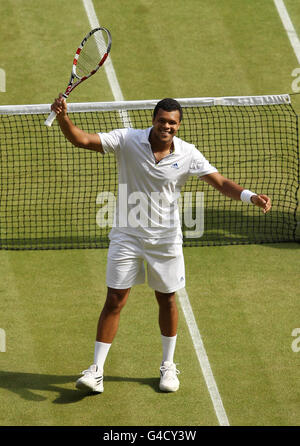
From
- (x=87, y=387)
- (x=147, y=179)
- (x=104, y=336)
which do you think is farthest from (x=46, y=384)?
(x=147, y=179)

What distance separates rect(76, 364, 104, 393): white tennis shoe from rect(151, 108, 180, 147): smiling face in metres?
2.31

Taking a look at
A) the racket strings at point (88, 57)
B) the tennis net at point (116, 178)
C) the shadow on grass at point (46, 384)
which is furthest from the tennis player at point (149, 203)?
the tennis net at point (116, 178)

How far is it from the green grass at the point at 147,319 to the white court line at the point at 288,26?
458 millimetres

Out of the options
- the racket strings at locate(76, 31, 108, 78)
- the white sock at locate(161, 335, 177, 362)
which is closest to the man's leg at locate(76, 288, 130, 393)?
the white sock at locate(161, 335, 177, 362)

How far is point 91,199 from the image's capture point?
1241 centimetres

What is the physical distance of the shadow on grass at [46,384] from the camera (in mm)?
8414

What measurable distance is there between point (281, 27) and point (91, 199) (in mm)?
6392

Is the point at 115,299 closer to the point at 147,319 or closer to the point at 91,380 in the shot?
the point at 91,380

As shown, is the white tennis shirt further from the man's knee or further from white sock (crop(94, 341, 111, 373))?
white sock (crop(94, 341, 111, 373))

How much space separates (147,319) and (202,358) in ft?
3.11

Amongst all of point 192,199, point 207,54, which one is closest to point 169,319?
point 192,199

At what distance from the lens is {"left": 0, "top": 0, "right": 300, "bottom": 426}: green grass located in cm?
827

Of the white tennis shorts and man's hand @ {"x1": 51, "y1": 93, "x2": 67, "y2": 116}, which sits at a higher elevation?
man's hand @ {"x1": 51, "y1": 93, "x2": 67, "y2": 116}

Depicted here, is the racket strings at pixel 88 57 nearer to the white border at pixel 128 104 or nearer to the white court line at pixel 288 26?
the white border at pixel 128 104
